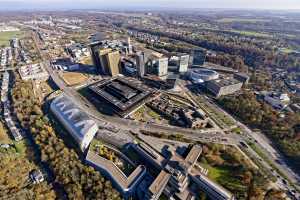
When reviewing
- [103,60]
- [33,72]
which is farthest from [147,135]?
[33,72]

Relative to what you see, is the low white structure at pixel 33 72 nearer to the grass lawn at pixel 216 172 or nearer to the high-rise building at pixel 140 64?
the high-rise building at pixel 140 64

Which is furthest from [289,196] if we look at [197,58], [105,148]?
[197,58]

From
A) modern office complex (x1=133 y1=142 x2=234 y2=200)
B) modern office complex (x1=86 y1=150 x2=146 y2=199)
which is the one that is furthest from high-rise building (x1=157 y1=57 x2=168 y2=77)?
modern office complex (x1=86 y1=150 x2=146 y2=199)

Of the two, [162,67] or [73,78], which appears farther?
[73,78]

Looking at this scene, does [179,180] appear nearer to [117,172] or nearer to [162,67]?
[117,172]

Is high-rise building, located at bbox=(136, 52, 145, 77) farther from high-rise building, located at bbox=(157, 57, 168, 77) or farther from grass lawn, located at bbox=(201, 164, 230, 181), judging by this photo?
grass lawn, located at bbox=(201, 164, 230, 181)
